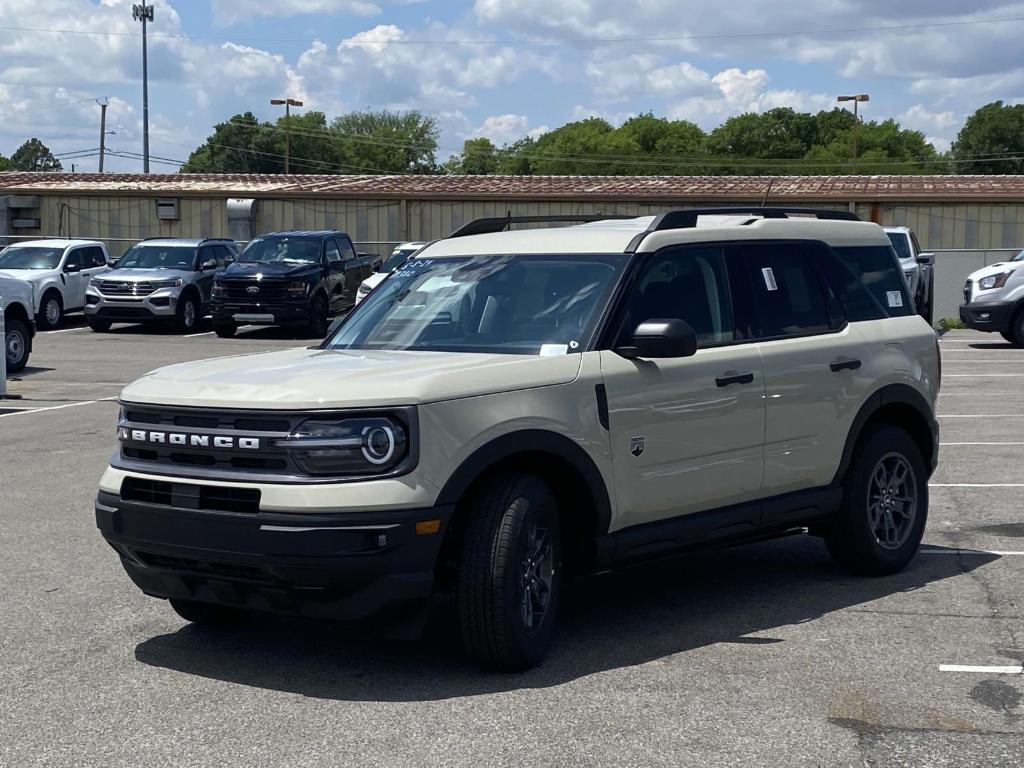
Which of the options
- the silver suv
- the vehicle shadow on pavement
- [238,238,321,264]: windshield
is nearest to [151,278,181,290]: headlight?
[238,238,321,264]: windshield

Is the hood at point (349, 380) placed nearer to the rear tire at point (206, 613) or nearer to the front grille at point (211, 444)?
the front grille at point (211, 444)

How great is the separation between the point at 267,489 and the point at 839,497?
10.9 ft

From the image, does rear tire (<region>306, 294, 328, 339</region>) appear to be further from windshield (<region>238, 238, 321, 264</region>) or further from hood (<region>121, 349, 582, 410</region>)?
hood (<region>121, 349, 582, 410</region>)

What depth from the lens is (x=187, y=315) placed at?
2878 centimetres

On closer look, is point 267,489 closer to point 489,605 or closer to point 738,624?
point 489,605

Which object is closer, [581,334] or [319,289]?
[581,334]

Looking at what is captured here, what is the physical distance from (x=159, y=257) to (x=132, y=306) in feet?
6.36

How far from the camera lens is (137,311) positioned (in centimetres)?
2800

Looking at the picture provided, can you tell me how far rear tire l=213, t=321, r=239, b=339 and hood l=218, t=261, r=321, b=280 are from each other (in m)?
0.92

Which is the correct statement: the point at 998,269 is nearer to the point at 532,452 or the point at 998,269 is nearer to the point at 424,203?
the point at 424,203

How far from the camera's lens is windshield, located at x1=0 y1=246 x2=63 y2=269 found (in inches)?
1164

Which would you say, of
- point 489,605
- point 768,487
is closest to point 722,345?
point 768,487

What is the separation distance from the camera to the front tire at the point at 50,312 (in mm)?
28891

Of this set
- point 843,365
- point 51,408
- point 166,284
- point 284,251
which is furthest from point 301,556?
point 166,284
